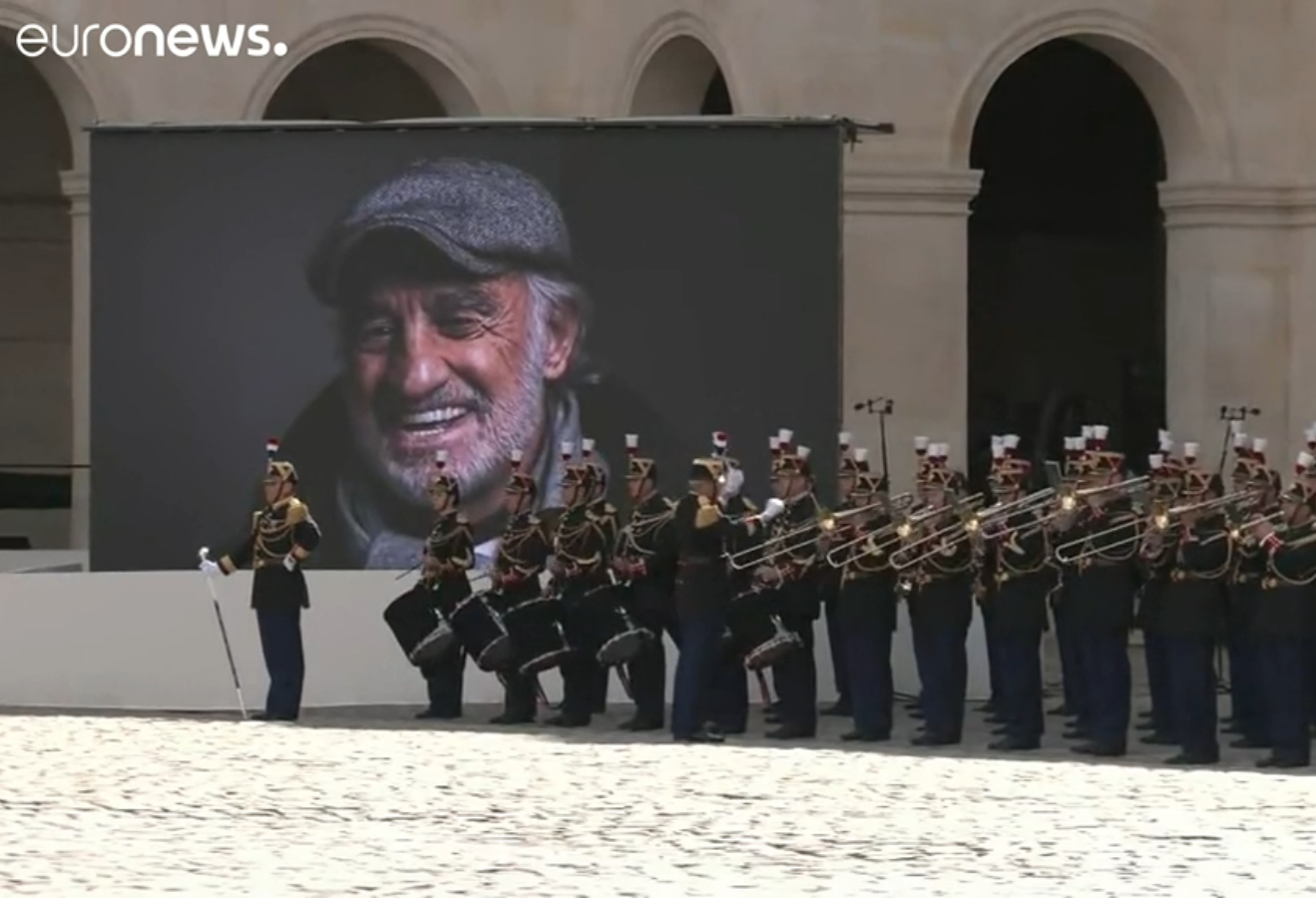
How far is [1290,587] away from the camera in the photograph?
56.4 ft

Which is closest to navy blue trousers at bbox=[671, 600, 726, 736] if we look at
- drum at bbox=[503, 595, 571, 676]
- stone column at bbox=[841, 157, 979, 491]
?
drum at bbox=[503, 595, 571, 676]

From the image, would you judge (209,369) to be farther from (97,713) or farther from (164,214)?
(97,713)

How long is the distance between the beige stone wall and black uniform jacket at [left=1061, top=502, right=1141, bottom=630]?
22.9 feet

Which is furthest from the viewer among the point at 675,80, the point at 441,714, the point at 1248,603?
the point at 675,80

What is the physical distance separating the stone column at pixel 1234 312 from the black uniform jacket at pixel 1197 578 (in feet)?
27.1

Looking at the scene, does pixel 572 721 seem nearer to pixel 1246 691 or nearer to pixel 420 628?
pixel 420 628

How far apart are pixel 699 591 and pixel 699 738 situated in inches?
31.0

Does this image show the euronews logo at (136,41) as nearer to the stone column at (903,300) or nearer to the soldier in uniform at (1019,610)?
the stone column at (903,300)

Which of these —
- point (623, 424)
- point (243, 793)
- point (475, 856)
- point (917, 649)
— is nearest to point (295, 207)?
point (623, 424)

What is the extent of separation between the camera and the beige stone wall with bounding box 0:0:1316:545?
2488 centimetres

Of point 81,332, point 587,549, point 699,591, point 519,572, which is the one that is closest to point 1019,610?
point 699,591

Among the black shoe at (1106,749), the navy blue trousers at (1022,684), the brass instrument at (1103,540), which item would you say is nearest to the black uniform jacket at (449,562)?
the navy blue trousers at (1022,684)

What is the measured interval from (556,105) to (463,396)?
474 cm

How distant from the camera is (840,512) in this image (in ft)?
61.5
